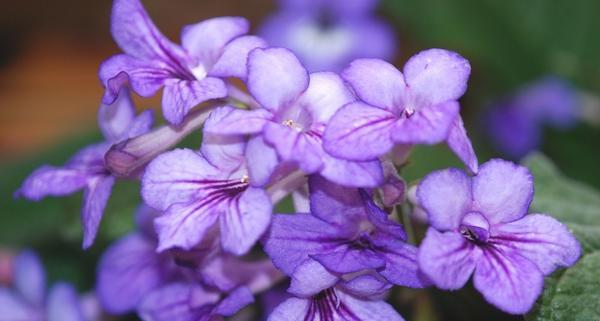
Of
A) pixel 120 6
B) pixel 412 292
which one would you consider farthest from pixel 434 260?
pixel 120 6

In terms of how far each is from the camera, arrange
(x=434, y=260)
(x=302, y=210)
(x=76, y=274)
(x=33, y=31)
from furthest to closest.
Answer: (x=33, y=31) → (x=76, y=274) → (x=302, y=210) → (x=434, y=260)

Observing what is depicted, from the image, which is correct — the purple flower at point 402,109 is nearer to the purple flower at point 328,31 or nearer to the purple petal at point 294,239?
the purple petal at point 294,239

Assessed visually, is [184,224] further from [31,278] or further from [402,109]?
[31,278]

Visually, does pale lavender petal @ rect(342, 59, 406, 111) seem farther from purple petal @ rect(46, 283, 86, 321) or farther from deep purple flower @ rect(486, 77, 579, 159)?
deep purple flower @ rect(486, 77, 579, 159)

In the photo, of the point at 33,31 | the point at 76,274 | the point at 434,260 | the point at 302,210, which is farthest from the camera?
the point at 33,31

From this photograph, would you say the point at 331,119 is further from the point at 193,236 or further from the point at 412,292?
the point at 412,292

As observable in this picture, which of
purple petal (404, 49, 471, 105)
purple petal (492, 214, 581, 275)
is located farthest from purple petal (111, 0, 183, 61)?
purple petal (492, 214, 581, 275)
